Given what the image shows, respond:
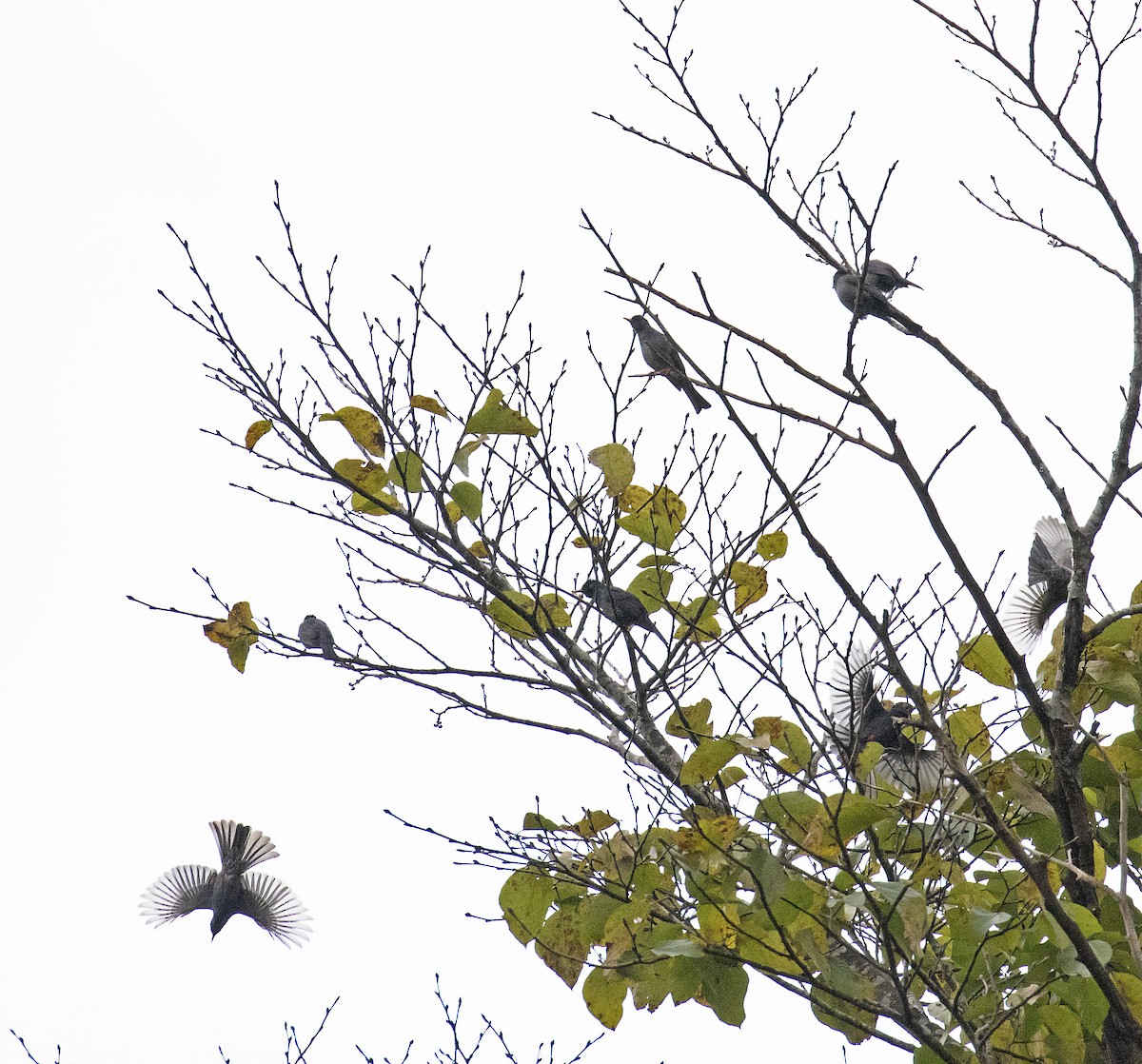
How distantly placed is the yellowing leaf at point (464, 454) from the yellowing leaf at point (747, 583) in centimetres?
91

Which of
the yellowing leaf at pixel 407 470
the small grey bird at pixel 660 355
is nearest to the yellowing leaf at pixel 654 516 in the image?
the yellowing leaf at pixel 407 470

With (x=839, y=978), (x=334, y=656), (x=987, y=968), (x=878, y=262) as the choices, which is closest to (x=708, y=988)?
(x=839, y=978)

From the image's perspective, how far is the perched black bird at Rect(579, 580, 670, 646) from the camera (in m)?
3.93

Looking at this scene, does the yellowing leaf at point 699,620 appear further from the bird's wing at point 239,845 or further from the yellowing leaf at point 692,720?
the bird's wing at point 239,845

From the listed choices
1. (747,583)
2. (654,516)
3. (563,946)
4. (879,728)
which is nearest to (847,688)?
(879,728)

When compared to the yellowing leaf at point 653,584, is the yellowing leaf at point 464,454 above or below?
above

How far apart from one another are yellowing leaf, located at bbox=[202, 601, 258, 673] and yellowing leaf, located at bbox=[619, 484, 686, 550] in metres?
1.34

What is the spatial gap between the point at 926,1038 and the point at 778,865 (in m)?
0.51

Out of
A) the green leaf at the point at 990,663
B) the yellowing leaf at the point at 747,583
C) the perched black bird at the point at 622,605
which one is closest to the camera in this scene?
the green leaf at the point at 990,663

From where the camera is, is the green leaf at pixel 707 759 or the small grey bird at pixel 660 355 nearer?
the green leaf at pixel 707 759

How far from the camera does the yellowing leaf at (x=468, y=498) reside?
12.5 ft

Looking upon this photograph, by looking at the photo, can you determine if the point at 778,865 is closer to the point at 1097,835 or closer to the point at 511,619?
the point at 1097,835

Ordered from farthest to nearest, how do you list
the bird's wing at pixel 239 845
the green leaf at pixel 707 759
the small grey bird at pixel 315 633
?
1. the bird's wing at pixel 239 845
2. the small grey bird at pixel 315 633
3. the green leaf at pixel 707 759

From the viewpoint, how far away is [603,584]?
12.8ft
